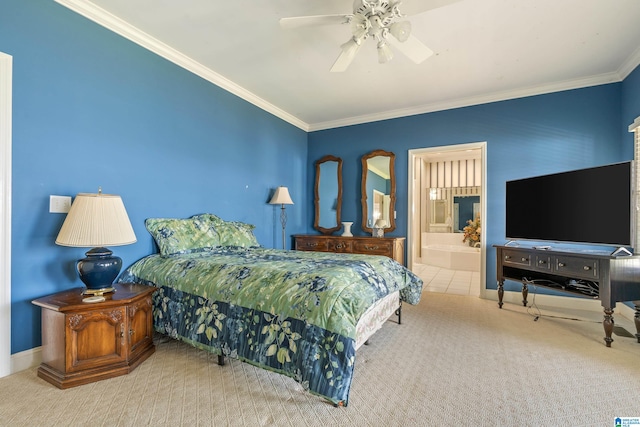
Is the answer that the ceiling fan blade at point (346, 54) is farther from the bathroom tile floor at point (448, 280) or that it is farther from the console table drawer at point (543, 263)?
the bathroom tile floor at point (448, 280)

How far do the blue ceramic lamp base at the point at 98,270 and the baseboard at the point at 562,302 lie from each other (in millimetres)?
4195

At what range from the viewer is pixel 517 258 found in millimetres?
3172

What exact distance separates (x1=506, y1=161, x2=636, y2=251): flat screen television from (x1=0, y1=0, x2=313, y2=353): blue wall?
11.4 feet

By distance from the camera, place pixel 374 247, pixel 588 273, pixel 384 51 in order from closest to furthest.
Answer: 1. pixel 384 51
2. pixel 588 273
3. pixel 374 247

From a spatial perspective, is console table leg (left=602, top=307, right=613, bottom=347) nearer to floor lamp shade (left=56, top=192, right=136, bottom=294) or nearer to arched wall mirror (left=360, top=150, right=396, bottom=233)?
arched wall mirror (left=360, top=150, right=396, bottom=233)

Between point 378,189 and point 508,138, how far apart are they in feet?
6.14

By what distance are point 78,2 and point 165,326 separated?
2.58 metres

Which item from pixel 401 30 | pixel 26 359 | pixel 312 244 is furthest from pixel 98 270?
pixel 312 244

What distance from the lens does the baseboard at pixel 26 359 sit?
6.20 feet

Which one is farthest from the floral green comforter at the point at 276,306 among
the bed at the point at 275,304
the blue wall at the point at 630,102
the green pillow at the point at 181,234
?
the blue wall at the point at 630,102

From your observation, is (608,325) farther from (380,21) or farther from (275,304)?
(380,21)

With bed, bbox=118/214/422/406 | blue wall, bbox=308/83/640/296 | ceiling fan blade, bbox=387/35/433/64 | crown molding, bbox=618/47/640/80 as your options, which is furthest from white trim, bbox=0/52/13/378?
crown molding, bbox=618/47/640/80

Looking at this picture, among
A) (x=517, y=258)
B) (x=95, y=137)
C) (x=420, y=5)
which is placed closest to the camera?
(x=420, y=5)

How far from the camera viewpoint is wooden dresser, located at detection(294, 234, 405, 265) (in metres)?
4.07
